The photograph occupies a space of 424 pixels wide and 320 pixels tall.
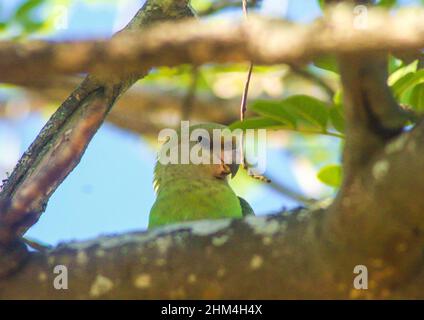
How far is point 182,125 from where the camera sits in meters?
3.94

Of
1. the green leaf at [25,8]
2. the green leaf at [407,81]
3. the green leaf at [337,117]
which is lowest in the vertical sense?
the green leaf at [337,117]

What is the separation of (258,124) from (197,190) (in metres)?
0.92

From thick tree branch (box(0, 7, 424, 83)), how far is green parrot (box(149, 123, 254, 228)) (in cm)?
217

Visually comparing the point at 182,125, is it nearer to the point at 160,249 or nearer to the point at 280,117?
the point at 280,117

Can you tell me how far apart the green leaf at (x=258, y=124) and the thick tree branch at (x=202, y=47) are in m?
1.45

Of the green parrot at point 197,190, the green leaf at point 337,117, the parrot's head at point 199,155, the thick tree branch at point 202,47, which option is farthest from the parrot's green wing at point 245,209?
the thick tree branch at point 202,47

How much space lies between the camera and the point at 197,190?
11.6 ft

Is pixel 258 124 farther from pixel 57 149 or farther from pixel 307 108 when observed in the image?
pixel 57 149

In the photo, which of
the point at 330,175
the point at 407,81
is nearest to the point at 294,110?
the point at 407,81

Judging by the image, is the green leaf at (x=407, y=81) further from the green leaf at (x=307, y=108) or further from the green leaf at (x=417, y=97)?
the green leaf at (x=307, y=108)

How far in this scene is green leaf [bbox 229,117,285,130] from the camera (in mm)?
2642

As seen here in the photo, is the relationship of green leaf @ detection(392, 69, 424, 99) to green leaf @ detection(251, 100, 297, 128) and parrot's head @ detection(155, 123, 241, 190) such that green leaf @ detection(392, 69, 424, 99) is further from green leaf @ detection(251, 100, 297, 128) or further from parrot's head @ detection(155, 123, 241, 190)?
parrot's head @ detection(155, 123, 241, 190)

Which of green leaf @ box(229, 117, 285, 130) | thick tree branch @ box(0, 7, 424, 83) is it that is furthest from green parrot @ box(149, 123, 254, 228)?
thick tree branch @ box(0, 7, 424, 83)

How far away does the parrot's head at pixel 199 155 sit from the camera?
12.3 ft
